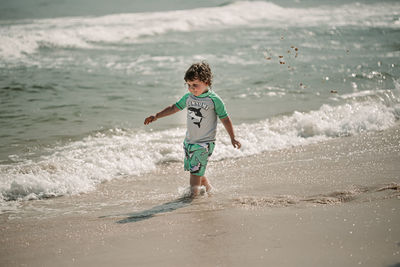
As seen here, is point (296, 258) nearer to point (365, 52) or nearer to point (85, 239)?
point (85, 239)

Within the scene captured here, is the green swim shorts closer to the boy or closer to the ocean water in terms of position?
the boy

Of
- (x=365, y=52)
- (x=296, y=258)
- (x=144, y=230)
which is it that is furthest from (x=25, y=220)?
(x=365, y=52)

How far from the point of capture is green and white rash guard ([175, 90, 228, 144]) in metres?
4.34

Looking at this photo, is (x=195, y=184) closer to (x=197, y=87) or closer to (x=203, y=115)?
(x=203, y=115)

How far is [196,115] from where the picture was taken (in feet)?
14.4

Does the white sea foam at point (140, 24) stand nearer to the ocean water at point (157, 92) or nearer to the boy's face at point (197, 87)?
the ocean water at point (157, 92)

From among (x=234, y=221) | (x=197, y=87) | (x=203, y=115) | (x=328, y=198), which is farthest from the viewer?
(x=203, y=115)

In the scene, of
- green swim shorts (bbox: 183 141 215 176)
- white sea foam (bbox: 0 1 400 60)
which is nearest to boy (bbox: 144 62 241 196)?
green swim shorts (bbox: 183 141 215 176)

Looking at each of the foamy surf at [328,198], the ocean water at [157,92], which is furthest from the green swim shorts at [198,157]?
the ocean water at [157,92]

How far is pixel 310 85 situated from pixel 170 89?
10.3 feet

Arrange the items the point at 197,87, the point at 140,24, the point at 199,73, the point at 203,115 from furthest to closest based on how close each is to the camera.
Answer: the point at 140,24 < the point at 203,115 < the point at 197,87 < the point at 199,73

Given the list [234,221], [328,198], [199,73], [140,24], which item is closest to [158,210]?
[234,221]

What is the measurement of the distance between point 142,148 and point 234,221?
2828 mm

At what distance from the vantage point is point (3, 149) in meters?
6.38
